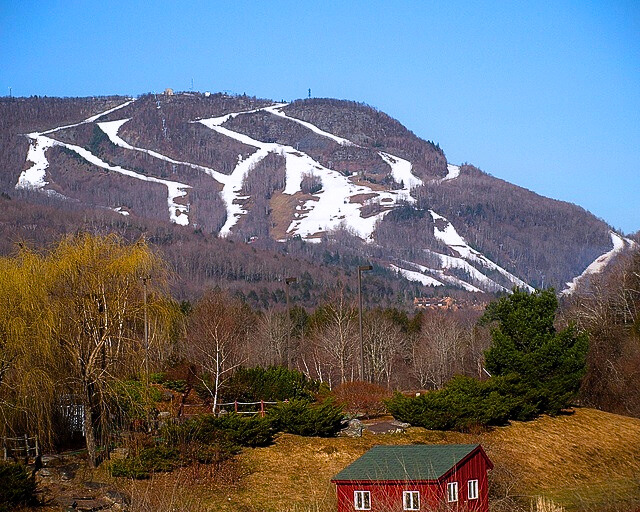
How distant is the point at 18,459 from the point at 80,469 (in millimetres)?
2068

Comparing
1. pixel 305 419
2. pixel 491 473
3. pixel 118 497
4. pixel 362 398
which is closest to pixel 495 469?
pixel 491 473

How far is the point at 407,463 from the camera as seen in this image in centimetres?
2725

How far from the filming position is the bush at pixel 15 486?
24.0 metres

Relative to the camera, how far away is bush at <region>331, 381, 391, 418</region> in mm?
42875

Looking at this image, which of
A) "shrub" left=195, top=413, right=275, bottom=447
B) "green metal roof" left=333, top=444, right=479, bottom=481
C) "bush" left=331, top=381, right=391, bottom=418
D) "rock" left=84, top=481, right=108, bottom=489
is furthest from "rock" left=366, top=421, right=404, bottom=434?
"rock" left=84, top=481, right=108, bottom=489

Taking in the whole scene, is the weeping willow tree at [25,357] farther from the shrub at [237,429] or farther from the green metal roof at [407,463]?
the green metal roof at [407,463]

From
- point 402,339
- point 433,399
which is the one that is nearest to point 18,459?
point 433,399

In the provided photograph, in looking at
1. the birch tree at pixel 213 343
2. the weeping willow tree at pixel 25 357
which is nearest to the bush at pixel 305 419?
the birch tree at pixel 213 343

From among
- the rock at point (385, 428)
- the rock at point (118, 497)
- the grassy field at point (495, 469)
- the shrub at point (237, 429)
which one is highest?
the shrub at point (237, 429)

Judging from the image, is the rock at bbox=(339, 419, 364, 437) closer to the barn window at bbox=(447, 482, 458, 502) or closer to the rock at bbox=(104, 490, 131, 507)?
the barn window at bbox=(447, 482, 458, 502)

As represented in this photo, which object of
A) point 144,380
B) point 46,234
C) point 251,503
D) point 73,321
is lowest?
point 251,503

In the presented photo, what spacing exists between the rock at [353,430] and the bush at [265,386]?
3.54m

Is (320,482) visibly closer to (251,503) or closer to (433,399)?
(251,503)

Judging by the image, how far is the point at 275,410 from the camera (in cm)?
3625
